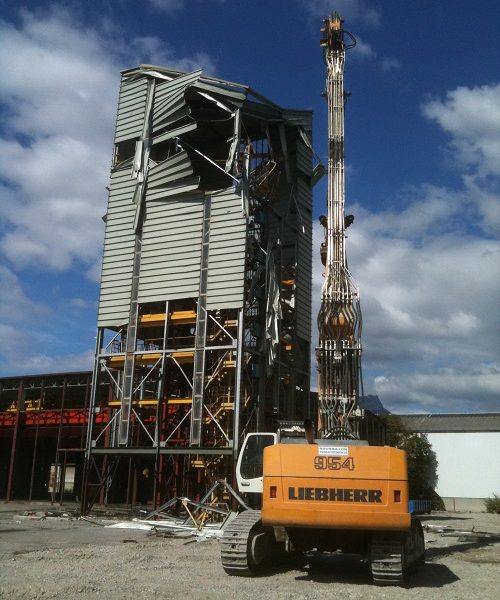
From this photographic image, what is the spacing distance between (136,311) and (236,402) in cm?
774

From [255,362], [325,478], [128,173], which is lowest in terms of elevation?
[325,478]

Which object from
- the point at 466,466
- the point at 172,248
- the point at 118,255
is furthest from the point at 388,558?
the point at 466,466

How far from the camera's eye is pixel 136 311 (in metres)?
33.2

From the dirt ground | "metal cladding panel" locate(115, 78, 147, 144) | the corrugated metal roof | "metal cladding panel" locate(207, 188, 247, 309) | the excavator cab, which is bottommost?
the dirt ground

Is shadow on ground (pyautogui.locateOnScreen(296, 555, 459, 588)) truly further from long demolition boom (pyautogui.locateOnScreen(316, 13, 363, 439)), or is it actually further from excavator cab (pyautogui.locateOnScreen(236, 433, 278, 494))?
long demolition boom (pyautogui.locateOnScreen(316, 13, 363, 439))

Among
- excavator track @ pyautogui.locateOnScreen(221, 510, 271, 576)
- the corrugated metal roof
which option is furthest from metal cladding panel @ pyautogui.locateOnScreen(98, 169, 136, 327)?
the corrugated metal roof

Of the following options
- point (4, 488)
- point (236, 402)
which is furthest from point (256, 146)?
point (4, 488)

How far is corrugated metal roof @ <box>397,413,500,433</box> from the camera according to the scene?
7391 cm

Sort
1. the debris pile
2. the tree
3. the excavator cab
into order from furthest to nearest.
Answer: the tree → the debris pile → the excavator cab

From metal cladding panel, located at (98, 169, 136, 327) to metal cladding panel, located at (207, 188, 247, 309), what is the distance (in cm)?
483

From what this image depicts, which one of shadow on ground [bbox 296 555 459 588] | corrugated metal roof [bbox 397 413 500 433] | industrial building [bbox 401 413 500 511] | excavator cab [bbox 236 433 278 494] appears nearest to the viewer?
shadow on ground [bbox 296 555 459 588]

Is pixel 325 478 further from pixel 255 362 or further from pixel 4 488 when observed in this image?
pixel 4 488

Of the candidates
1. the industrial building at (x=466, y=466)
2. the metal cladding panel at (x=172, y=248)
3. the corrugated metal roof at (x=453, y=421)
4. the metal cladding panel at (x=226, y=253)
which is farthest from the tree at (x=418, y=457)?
the metal cladding panel at (x=172, y=248)

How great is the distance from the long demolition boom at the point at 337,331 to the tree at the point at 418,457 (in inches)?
1114
